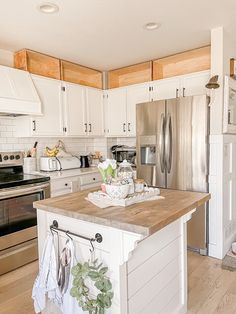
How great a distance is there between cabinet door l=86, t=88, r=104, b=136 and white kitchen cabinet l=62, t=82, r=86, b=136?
0.35 feet

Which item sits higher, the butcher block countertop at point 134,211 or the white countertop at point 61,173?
the butcher block countertop at point 134,211

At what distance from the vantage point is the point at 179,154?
294 centimetres

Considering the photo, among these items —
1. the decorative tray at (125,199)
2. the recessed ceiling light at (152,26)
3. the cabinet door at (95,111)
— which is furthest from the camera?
the cabinet door at (95,111)

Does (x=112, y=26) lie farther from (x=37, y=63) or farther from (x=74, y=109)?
(x=74, y=109)

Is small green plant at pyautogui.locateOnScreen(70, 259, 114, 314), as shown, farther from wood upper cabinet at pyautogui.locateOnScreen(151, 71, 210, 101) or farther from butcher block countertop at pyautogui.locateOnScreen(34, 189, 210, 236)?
wood upper cabinet at pyautogui.locateOnScreen(151, 71, 210, 101)

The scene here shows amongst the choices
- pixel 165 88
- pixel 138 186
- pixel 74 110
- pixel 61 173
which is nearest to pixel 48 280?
pixel 138 186

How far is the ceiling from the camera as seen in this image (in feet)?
7.27

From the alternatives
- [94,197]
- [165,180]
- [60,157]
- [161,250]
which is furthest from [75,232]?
[60,157]

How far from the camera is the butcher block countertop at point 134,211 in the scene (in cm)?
122

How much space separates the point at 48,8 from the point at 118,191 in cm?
175

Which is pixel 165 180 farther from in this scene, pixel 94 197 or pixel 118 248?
pixel 118 248

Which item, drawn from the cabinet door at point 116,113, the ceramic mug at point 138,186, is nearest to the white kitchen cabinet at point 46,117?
the cabinet door at point 116,113

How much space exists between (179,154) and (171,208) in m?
1.56

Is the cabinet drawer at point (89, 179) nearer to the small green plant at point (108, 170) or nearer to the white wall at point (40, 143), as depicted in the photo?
the white wall at point (40, 143)
